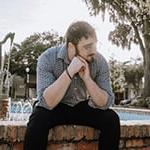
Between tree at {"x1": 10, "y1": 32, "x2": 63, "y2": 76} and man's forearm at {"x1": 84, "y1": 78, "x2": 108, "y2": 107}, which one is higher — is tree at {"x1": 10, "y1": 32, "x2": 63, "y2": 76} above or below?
above

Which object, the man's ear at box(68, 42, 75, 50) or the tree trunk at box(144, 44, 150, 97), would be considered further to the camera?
the tree trunk at box(144, 44, 150, 97)

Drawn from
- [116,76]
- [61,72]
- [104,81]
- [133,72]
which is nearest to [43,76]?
[61,72]

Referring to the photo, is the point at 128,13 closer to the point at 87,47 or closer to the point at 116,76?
the point at 116,76

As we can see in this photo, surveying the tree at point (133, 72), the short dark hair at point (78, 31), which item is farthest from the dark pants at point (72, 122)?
the tree at point (133, 72)

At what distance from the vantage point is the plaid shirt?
257cm

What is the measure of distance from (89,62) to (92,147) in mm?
510

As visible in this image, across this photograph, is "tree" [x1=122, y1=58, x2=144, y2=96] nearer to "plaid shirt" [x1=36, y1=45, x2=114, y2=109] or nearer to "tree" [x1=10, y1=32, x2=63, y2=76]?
"tree" [x1=10, y1=32, x2=63, y2=76]

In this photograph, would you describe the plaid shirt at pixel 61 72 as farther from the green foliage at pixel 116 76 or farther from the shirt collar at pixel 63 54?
the green foliage at pixel 116 76

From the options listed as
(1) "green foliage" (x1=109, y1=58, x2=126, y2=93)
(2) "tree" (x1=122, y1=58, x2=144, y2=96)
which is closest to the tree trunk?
(1) "green foliage" (x1=109, y1=58, x2=126, y2=93)

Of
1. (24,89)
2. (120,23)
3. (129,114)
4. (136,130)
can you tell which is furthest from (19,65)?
(136,130)

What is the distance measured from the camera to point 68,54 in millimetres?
2637

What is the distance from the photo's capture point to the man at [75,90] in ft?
8.14

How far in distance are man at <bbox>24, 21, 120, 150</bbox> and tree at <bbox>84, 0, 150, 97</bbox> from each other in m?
22.0

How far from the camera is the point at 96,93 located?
8.47ft
